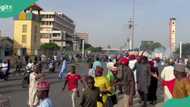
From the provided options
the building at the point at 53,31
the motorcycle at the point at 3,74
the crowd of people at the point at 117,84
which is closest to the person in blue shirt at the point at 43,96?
the crowd of people at the point at 117,84

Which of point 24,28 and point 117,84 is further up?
point 24,28

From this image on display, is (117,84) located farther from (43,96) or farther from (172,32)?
(172,32)

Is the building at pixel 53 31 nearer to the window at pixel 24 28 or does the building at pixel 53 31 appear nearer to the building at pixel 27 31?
the building at pixel 27 31

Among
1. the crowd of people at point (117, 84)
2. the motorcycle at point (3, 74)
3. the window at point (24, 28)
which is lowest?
the motorcycle at point (3, 74)

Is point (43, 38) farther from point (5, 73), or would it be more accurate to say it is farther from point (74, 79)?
point (74, 79)

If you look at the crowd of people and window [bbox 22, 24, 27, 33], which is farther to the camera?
window [bbox 22, 24, 27, 33]

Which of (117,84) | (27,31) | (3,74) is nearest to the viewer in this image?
(117,84)

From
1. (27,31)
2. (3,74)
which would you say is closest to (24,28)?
(27,31)

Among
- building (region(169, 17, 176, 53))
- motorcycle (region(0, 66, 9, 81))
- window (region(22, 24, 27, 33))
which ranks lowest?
motorcycle (region(0, 66, 9, 81))

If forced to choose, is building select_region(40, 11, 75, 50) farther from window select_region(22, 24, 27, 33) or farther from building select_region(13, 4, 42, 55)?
window select_region(22, 24, 27, 33)

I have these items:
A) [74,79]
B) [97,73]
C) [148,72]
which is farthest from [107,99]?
[148,72]

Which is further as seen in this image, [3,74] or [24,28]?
[24,28]

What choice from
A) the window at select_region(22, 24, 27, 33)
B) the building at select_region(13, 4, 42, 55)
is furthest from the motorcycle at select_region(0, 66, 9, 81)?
the window at select_region(22, 24, 27, 33)

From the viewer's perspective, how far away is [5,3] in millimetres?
4570
